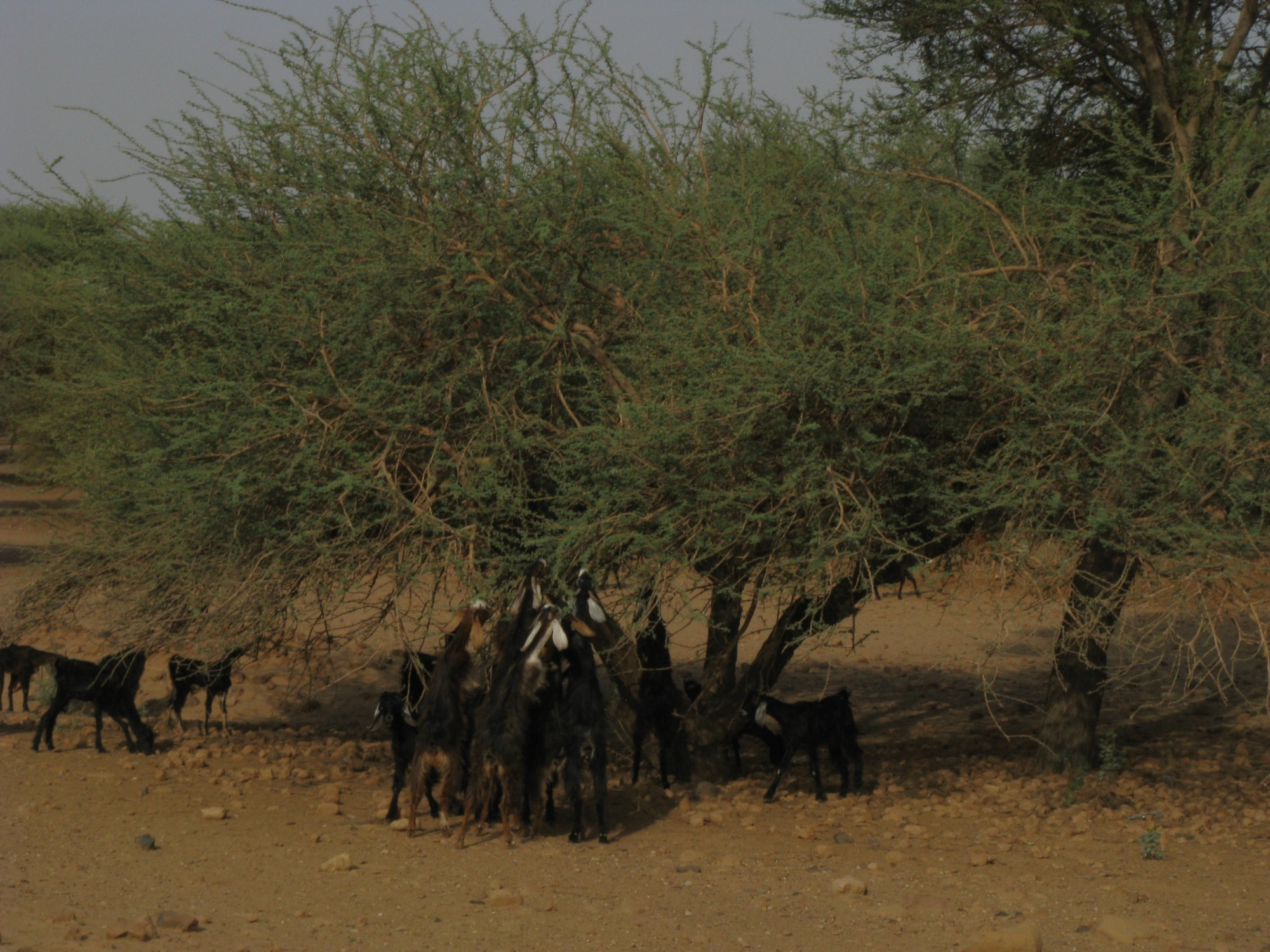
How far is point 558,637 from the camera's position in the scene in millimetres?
7355

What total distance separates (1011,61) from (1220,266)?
171 inches

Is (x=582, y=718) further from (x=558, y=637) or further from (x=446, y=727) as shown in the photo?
(x=446, y=727)

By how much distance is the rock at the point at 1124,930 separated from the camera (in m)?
5.77

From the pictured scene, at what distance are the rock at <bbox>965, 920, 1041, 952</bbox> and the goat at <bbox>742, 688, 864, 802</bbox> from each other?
315cm

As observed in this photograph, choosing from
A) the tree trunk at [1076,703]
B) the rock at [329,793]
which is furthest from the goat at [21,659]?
the tree trunk at [1076,703]

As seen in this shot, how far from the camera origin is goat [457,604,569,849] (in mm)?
7340

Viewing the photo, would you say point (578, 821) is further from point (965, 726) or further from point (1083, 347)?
point (965, 726)

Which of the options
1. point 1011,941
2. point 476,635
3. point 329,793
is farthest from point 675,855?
point 329,793

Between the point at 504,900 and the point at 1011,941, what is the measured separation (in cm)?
234

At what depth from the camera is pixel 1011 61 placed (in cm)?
1064

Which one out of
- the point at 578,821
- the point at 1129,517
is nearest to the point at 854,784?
the point at 578,821

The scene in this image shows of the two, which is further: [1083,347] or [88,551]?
[88,551]

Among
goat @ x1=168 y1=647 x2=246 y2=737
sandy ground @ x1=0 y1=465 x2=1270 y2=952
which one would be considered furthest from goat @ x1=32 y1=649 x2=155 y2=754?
goat @ x1=168 y1=647 x2=246 y2=737

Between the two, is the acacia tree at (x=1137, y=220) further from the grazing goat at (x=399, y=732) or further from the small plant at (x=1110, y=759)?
the grazing goat at (x=399, y=732)
